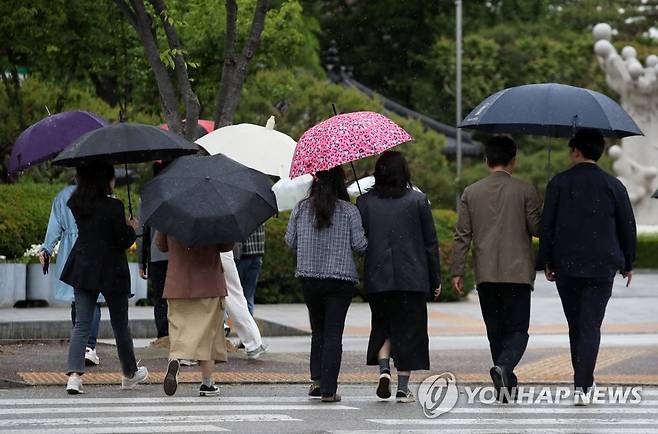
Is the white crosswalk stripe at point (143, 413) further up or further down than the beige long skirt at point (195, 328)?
further down

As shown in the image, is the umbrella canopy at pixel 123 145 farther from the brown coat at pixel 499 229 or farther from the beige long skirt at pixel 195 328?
the brown coat at pixel 499 229

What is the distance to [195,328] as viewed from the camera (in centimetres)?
1048

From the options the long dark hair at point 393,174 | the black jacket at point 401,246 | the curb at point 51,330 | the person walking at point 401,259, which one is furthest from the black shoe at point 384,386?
the curb at point 51,330

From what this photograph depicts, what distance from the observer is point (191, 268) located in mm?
10469

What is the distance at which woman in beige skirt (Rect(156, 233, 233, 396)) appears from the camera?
1044cm

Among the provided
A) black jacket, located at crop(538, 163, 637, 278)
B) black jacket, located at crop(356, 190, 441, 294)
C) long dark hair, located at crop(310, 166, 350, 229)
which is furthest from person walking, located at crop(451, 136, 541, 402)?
long dark hair, located at crop(310, 166, 350, 229)

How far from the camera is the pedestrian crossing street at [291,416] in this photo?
8.93 meters

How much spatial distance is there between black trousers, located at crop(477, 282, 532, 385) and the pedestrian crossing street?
40 cm

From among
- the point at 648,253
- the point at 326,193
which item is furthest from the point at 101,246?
the point at 648,253

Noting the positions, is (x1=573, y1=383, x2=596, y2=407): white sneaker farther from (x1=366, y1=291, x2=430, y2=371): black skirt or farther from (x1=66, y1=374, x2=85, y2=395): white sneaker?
(x1=66, y1=374, x2=85, y2=395): white sneaker

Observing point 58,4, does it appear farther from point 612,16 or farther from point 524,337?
point 612,16

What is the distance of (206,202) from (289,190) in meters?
4.17

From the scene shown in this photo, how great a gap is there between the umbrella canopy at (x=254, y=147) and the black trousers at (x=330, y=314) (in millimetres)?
2350

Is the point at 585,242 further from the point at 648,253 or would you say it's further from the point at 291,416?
the point at 648,253
